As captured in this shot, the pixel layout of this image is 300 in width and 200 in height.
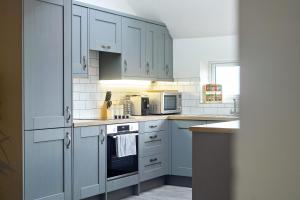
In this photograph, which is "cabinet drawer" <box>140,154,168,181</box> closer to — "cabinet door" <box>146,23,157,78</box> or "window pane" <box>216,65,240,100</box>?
"cabinet door" <box>146,23,157,78</box>

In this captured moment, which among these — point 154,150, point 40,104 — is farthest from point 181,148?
point 40,104

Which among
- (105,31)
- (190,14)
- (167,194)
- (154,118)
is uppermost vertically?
(190,14)

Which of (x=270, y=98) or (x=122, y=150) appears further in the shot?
(x=122, y=150)

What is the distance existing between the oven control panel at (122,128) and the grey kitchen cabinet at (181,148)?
2.48ft

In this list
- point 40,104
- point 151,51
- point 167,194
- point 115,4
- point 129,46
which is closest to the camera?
point 40,104

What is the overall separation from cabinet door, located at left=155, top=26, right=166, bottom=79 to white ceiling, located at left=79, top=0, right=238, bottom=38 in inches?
7.8

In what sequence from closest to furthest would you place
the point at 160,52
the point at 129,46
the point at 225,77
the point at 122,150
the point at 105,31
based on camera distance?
the point at 122,150
the point at 105,31
the point at 129,46
the point at 160,52
the point at 225,77

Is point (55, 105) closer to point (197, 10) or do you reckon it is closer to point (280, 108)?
point (197, 10)

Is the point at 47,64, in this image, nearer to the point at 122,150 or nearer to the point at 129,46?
the point at 122,150

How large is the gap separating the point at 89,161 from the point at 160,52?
6.89 feet

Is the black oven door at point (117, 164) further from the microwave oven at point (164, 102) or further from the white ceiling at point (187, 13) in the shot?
the white ceiling at point (187, 13)

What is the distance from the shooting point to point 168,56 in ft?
19.7

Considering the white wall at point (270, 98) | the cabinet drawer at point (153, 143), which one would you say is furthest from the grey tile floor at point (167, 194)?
the white wall at point (270, 98)

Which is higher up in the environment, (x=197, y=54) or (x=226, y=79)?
(x=197, y=54)
